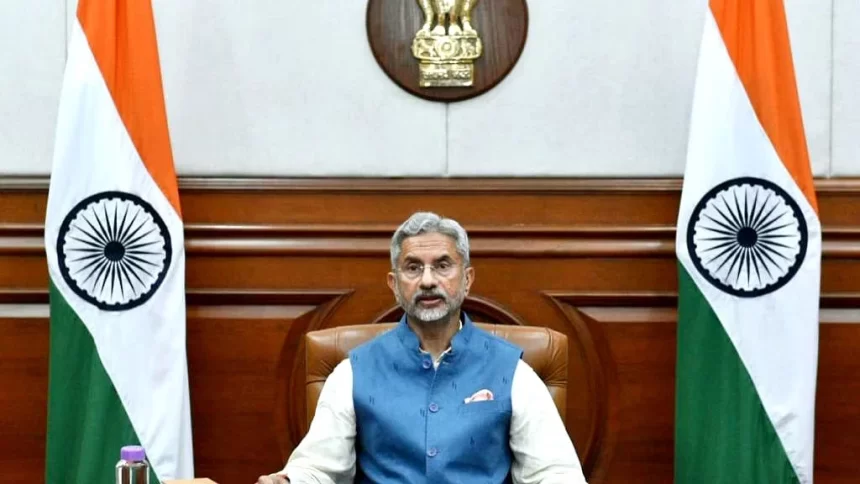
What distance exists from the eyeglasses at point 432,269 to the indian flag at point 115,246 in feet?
3.23

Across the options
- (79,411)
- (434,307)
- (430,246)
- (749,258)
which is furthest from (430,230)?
(79,411)

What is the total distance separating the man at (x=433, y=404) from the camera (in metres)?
3.19

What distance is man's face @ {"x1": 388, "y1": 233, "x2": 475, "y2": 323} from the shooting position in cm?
329

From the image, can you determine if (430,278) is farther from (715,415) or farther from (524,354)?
(715,415)

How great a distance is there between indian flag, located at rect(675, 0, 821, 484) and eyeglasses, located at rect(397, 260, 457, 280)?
95 centimetres

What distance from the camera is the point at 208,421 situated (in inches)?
169

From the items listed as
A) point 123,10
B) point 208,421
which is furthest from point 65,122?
point 208,421

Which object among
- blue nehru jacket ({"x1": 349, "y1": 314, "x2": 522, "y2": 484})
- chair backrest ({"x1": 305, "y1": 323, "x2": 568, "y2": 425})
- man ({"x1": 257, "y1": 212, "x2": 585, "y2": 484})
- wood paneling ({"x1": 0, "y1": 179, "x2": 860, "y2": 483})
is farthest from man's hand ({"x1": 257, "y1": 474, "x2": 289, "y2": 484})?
wood paneling ({"x1": 0, "y1": 179, "x2": 860, "y2": 483})

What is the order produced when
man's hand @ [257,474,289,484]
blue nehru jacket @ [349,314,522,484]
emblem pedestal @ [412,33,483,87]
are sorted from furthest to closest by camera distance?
emblem pedestal @ [412,33,483,87], blue nehru jacket @ [349,314,522,484], man's hand @ [257,474,289,484]

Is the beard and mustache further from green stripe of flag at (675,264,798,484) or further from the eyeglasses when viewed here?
green stripe of flag at (675,264,798,484)

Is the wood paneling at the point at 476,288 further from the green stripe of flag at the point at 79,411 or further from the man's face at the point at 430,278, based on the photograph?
the man's face at the point at 430,278

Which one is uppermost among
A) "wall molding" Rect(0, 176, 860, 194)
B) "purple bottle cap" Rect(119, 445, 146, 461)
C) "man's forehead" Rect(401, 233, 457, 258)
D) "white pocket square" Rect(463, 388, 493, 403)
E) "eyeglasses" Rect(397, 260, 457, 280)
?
"wall molding" Rect(0, 176, 860, 194)

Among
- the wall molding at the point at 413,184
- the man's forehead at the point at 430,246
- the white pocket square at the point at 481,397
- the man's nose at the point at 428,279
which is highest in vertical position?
the wall molding at the point at 413,184

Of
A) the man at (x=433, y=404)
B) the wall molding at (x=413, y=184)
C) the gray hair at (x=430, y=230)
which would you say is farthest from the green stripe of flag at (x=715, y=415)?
the gray hair at (x=430, y=230)
